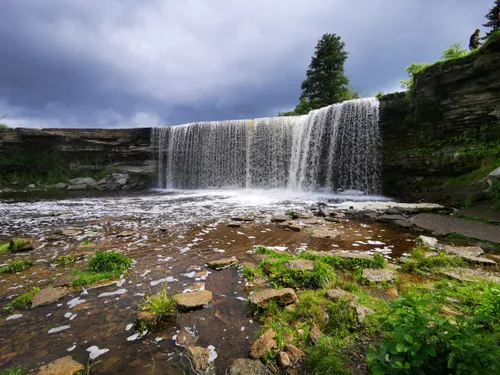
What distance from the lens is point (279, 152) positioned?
22250mm

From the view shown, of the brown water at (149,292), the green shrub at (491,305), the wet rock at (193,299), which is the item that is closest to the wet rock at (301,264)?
the brown water at (149,292)

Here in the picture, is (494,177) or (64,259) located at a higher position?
(494,177)

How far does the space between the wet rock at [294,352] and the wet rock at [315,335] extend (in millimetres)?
205

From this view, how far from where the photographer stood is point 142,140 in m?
28.0

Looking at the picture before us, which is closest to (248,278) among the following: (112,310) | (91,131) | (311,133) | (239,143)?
(112,310)

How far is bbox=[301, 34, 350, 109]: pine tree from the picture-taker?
103 ft

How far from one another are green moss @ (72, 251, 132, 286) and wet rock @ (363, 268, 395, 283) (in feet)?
14.7

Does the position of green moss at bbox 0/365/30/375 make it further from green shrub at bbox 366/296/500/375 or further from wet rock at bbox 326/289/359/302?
wet rock at bbox 326/289/359/302

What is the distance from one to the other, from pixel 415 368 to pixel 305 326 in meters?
1.36

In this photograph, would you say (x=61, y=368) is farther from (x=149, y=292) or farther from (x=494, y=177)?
(x=494, y=177)

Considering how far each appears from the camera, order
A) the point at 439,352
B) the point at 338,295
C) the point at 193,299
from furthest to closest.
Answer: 1. the point at 193,299
2. the point at 338,295
3. the point at 439,352

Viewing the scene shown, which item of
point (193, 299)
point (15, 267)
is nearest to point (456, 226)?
point (193, 299)

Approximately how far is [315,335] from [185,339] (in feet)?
4.88

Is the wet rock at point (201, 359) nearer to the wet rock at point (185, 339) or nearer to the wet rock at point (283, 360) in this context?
the wet rock at point (185, 339)
